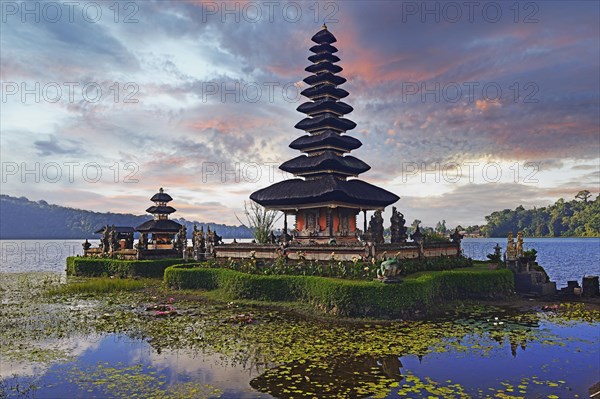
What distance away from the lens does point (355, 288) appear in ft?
59.2

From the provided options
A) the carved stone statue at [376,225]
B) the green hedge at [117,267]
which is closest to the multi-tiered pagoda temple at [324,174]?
the carved stone statue at [376,225]

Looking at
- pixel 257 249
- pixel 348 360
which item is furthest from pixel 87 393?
pixel 257 249

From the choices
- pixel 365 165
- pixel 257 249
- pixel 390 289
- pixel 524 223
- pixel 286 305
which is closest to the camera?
pixel 390 289

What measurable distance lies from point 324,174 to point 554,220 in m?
141

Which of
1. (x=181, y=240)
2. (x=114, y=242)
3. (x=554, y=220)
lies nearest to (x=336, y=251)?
(x=181, y=240)

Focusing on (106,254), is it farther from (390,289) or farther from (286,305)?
(390,289)

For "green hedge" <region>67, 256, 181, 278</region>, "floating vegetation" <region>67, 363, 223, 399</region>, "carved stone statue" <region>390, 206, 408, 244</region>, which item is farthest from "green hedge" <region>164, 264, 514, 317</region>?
"green hedge" <region>67, 256, 181, 278</region>

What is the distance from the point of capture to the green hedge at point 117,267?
36.8 metres

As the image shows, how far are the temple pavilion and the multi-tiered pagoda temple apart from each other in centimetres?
1782

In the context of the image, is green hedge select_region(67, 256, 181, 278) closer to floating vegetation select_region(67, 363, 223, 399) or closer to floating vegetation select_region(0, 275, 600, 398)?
floating vegetation select_region(0, 275, 600, 398)

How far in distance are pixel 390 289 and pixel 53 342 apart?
1282 cm

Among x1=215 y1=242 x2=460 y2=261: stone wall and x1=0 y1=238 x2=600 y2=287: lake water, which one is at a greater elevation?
x1=215 y1=242 x2=460 y2=261: stone wall

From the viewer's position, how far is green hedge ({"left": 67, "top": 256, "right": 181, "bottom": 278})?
121ft

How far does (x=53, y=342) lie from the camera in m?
14.8
